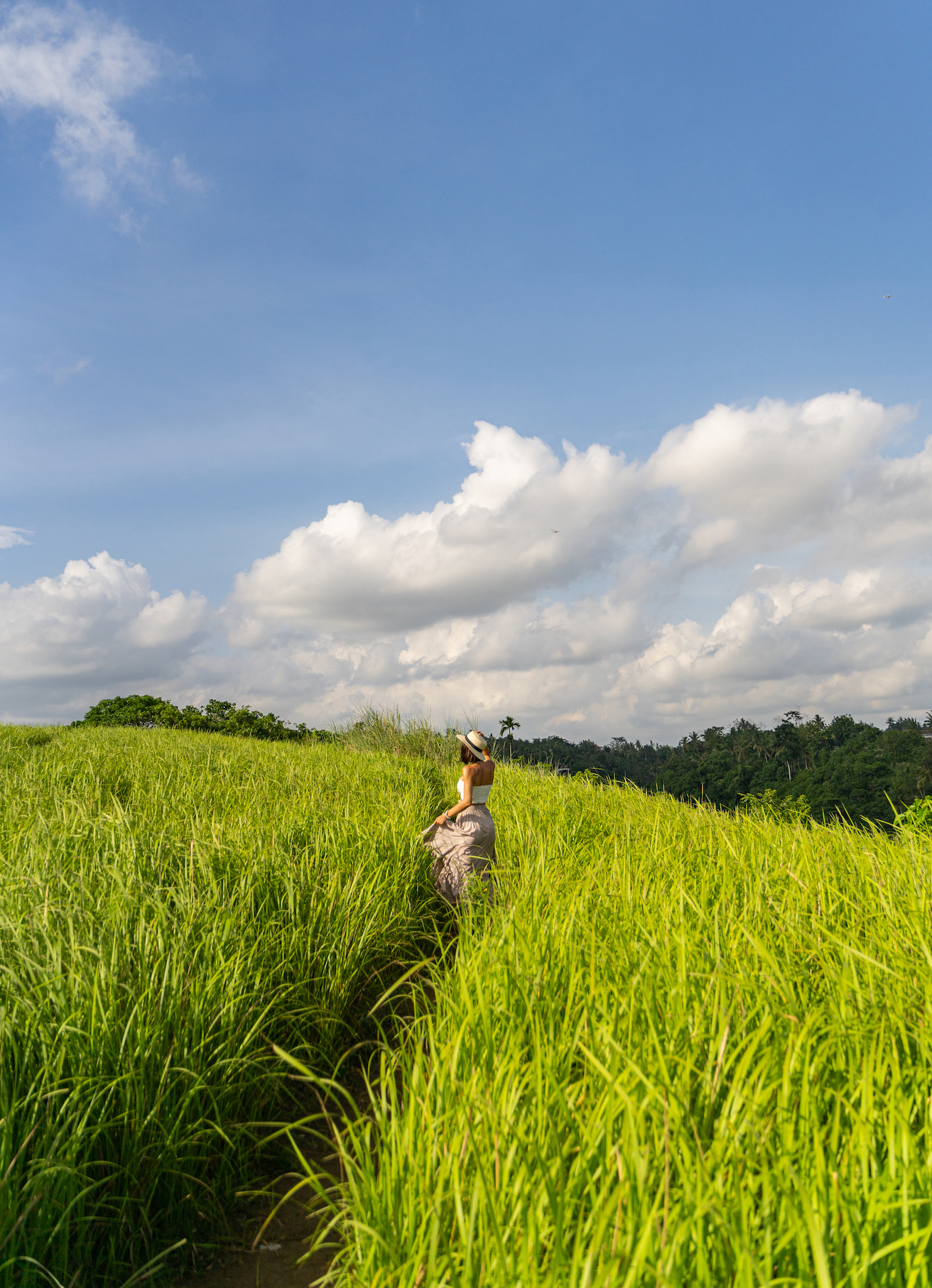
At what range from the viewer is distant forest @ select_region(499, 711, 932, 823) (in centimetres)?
5281

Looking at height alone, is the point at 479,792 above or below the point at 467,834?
above

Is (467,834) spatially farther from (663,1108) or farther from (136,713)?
(136,713)

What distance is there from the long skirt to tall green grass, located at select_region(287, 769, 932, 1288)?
1.60m

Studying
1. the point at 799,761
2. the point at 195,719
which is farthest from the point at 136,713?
the point at 799,761

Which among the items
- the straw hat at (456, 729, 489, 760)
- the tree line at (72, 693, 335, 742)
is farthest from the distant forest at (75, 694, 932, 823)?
the straw hat at (456, 729, 489, 760)

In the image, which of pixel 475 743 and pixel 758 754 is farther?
pixel 758 754

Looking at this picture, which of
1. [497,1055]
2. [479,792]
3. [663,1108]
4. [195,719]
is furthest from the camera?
[195,719]

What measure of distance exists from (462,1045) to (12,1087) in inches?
61.5

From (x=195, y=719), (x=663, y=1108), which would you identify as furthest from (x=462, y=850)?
(x=195, y=719)

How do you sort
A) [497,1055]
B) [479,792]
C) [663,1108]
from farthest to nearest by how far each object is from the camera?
[479,792], [497,1055], [663,1108]

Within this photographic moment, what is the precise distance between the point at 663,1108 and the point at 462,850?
3576 millimetres

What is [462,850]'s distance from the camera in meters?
5.33

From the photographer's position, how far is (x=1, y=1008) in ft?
7.93

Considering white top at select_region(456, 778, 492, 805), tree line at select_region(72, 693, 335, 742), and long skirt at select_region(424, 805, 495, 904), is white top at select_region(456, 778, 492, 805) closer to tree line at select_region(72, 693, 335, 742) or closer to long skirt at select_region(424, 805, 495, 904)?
long skirt at select_region(424, 805, 495, 904)
